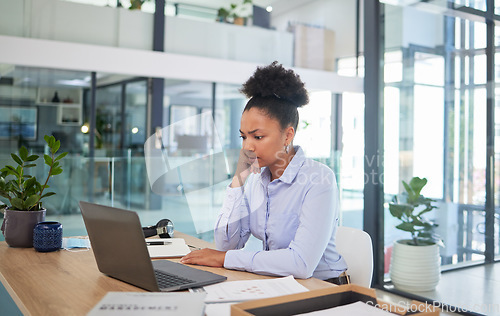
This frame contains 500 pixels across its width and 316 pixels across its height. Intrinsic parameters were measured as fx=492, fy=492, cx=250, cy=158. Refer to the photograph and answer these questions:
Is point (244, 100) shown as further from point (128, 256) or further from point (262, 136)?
point (128, 256)

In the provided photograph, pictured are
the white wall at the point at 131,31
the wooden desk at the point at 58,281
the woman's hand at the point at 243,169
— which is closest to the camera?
the wooden desk at the point at 58,281

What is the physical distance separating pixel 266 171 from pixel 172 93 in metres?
3.77

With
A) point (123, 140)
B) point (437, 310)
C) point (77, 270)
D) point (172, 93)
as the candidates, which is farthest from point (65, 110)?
point (437, 310)

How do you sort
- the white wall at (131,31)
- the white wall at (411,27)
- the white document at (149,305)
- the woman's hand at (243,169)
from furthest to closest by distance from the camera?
1. the white wall at (131,31)
2. the white wall at (411,27)
3. the woman's hand at (243,169)
4. the white document at (149,305)

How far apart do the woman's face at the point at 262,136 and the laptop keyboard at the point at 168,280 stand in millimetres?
614

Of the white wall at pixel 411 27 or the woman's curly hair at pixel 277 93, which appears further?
the white wall at pixel 411 27

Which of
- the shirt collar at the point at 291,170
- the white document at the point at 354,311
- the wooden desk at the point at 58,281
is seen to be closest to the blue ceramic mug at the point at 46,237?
the wooden desk at the point at 58,281

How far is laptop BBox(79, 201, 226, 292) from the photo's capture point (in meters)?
1.28

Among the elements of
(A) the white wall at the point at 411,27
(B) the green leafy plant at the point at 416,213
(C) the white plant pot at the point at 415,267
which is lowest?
(C) the white plant pot at the point at 415,267

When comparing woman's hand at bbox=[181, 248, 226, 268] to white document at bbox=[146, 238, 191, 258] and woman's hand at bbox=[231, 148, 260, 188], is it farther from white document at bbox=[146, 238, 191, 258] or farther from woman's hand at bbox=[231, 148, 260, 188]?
woman's hand at bbox=[231, 148, 260, 188]

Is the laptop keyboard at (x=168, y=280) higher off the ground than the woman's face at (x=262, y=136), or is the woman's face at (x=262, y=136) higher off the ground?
the woman's face at (x=262, y=136)

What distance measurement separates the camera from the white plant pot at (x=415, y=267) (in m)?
3.69

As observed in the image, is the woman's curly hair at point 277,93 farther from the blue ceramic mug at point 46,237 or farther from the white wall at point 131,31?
the white wall at point 131,31

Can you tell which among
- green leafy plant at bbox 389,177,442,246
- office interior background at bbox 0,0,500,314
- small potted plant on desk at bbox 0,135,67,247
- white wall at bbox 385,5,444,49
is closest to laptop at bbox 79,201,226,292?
small potted plant on desk at bbox 0,135,67,247
